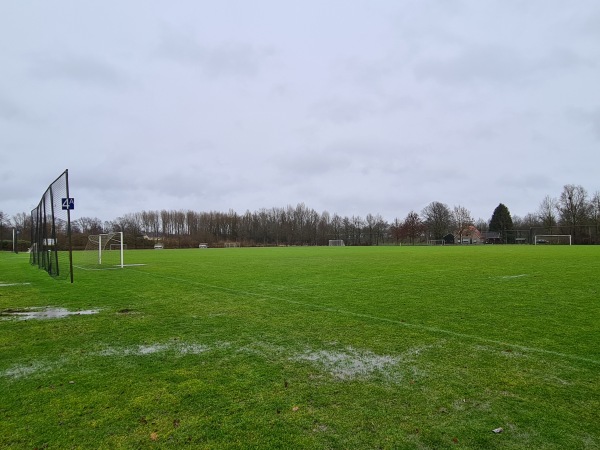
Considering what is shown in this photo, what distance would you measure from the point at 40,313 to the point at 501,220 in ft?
332

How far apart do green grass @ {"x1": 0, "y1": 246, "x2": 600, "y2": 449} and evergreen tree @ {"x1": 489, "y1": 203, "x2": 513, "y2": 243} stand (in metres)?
93.9

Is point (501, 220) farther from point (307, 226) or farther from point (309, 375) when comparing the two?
point (309, 375)

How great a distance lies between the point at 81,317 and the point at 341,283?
7.36 meters

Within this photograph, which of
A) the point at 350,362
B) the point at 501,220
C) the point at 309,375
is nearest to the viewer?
the point at 309,375

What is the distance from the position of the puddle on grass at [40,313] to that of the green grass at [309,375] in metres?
0.30

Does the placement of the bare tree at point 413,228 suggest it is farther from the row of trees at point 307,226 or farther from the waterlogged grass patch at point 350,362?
the waterlogged grass patch at point 350,362

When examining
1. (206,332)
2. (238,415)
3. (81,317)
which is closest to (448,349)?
(238,415)

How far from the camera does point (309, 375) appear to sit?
166 inches

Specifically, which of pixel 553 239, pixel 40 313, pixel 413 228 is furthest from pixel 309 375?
pixel 413 228

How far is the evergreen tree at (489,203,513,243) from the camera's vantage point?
304 ft

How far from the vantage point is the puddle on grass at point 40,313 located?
25.2 ft

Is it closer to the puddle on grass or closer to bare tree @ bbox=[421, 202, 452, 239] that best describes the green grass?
the puddle on grass

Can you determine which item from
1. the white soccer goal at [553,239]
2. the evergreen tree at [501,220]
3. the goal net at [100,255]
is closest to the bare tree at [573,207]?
the white soccer goal at [553,239]

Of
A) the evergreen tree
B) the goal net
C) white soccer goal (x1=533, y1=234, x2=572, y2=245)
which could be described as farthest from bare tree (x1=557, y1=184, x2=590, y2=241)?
the goal net
